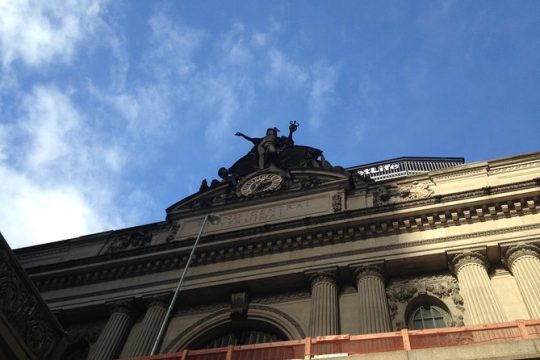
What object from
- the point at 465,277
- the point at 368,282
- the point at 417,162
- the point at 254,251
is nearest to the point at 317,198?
the point at 254,251

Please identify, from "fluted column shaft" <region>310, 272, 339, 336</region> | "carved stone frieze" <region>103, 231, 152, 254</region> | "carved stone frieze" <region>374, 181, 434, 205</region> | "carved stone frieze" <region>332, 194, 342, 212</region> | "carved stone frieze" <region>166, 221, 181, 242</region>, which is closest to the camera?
"fluted column shaft" <region>310, 272, 339, 336</region>

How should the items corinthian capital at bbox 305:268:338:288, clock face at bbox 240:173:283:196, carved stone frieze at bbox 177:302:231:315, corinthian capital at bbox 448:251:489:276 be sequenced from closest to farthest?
1. corinthian capital at bbox 448:251:489:276
2. corinthian capital at bbox 305:268:338:288
3. carved stone frieze at bbox 177:302:231:315
4. clock face at bbox 240:173:283:196

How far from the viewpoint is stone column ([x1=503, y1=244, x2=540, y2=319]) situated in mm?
16562

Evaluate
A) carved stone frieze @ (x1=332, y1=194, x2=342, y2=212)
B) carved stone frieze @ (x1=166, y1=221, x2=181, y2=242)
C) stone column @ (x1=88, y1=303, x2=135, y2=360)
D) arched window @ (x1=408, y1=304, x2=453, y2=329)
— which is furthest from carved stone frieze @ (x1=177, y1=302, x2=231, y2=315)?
arched window @ (x1=408, y1=304, x2=453, y2=329)

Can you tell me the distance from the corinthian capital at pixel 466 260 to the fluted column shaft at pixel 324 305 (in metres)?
4.14

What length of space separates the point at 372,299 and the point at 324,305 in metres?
1.63

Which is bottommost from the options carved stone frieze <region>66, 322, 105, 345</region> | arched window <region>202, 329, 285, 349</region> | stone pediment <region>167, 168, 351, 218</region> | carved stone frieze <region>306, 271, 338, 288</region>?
arched window <region>202, 329, 285, 349</region>

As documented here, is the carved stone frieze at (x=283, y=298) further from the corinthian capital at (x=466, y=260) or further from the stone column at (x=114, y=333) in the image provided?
the corinthian capital at (x=466, y=260)

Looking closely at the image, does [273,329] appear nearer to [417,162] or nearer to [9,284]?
[9,284]

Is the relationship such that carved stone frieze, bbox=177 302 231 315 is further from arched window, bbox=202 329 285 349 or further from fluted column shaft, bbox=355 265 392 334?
fluted column shaft, bbox=355 265 392 334

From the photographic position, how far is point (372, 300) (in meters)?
18.4

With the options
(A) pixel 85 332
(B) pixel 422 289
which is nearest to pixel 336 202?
(B) pixel 422 289

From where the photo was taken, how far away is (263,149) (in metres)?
30.1

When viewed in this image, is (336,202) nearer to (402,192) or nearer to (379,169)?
(402,192)
